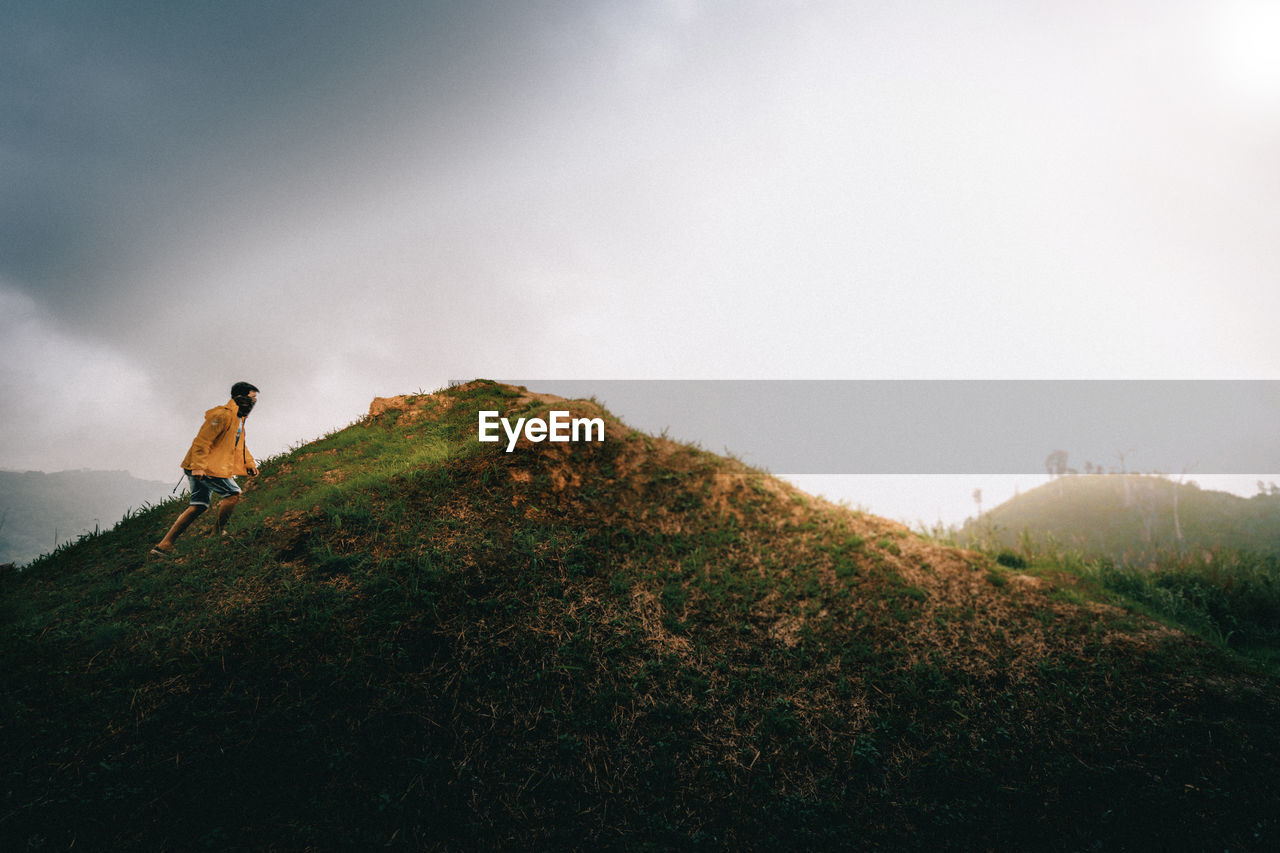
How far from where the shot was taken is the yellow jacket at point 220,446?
24.4 ft

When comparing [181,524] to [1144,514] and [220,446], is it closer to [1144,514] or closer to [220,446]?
[220,446]

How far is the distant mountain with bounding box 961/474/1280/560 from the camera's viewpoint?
36312 millimetres

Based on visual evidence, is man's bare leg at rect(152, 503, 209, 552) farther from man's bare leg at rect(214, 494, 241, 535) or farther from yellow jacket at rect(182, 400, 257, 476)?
yellow jacket at rect(182, 400, 257, 476)

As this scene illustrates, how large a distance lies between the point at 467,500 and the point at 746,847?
21.6 ft

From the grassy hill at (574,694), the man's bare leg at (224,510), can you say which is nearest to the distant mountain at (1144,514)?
the grassy hill at (574,694)

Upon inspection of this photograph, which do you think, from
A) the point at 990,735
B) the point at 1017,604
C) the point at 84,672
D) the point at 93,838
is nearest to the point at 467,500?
the point at 84,672

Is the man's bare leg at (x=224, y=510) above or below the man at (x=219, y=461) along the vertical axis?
below

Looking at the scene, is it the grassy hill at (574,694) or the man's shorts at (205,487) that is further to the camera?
the man's shorts at (205,487)

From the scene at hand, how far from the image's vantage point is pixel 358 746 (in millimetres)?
5031

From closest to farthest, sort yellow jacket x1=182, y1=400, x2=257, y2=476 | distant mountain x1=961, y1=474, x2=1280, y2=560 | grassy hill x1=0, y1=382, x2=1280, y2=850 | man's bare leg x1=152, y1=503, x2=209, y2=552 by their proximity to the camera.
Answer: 1. grassy hill x1=0, y1=382, x2=1280, y2=850
2. yellow jacket x1=182, y1=400, x2=257, y2=476
3. man's bare leg x1=152, y1=503, x2=209, y2=552
4. distant mountain x1=961, y1=474, x2=1280, y2=560

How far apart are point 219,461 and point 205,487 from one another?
0.48 metres

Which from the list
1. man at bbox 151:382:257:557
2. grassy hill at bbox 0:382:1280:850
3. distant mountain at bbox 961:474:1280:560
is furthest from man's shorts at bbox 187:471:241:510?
distant mountain at bbox 961:474:1280:560

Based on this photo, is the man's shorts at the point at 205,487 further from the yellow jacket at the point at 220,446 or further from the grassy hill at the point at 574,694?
the grassy hill at the point at 574,694

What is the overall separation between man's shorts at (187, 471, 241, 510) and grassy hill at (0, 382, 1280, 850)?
737 mm
